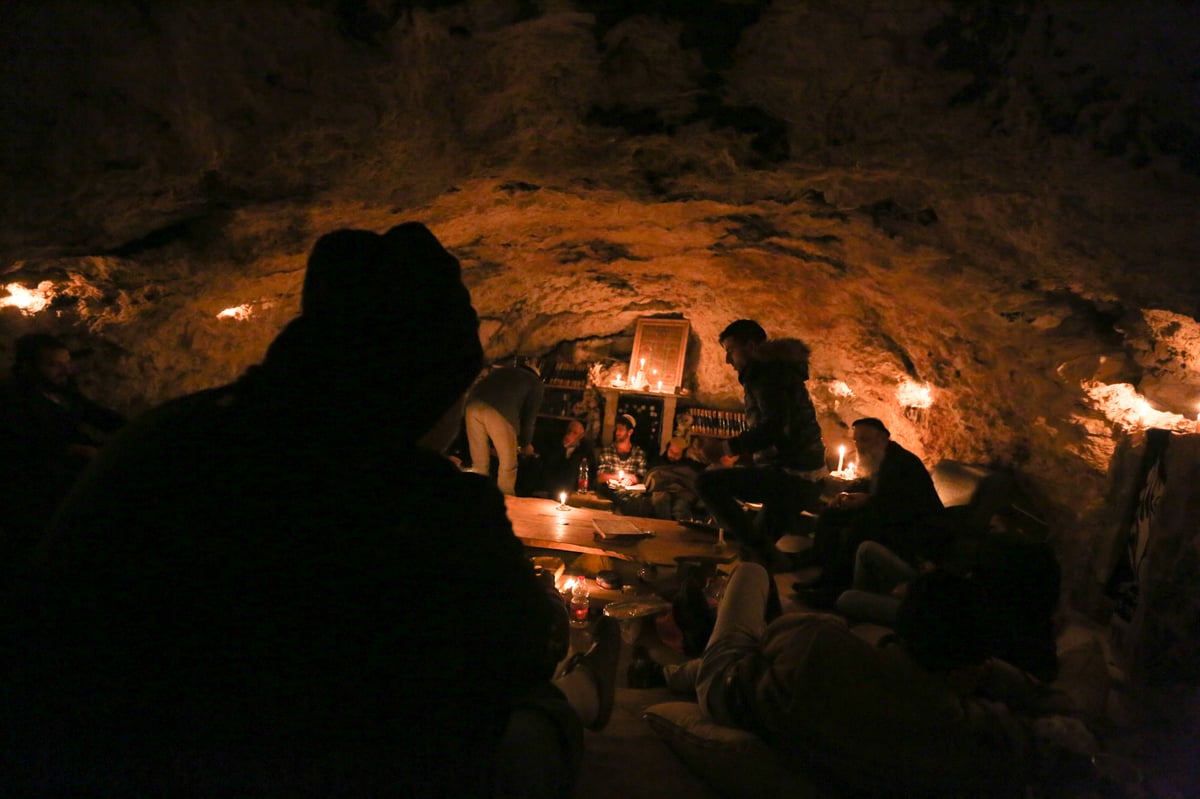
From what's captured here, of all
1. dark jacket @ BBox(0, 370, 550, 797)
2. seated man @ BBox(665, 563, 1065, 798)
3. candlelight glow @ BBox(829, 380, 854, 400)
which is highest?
candlelight glow @ BBox(829, 380, 854, 400)

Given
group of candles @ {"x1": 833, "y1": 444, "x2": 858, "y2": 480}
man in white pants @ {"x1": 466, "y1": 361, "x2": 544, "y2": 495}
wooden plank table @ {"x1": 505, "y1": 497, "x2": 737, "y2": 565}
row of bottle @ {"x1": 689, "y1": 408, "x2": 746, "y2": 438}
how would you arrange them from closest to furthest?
wooden plank table @ {"x1": 505, "y1": 497, "x2": 737, "y2": 565}, man in white pants @ {"x1": 466, "y1": 361, "x2": 544, "y2": 495}, group of candles @ {"x1": 833, "y1": 444, "x2": 858, "y2": 480}, row of bottle @ {"x1": 689, "y1": 408, "x2": 746, "y2": 438}

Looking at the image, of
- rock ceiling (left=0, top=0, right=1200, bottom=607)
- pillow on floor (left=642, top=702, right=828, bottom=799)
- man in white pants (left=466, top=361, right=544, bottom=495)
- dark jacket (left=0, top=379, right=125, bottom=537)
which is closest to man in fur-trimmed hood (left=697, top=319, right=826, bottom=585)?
rock ceiling (left=0, top=0, right=1200, bottom=607)

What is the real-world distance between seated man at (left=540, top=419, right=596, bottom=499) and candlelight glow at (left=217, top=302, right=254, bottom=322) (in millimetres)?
3052

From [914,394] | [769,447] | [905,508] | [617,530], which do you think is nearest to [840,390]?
[914,394]

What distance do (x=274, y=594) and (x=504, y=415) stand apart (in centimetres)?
359

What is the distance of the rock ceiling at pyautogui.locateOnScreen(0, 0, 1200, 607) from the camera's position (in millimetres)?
2037

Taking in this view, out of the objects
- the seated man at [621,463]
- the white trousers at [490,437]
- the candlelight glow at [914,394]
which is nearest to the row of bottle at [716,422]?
the seated man at [621,463]

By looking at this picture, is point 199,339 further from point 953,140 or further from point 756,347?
point 953,140

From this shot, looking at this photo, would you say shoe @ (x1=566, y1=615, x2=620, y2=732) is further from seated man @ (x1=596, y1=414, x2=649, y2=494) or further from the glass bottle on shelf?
seated man @ (x1=596, y1=414, x2=649, y2=494)

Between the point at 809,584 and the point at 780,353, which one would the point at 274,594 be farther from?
the point at 809,584

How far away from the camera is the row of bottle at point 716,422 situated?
6.64 metres

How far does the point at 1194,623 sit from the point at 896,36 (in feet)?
8.34

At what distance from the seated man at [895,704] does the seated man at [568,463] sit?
411 cm

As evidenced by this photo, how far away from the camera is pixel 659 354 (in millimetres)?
6789
